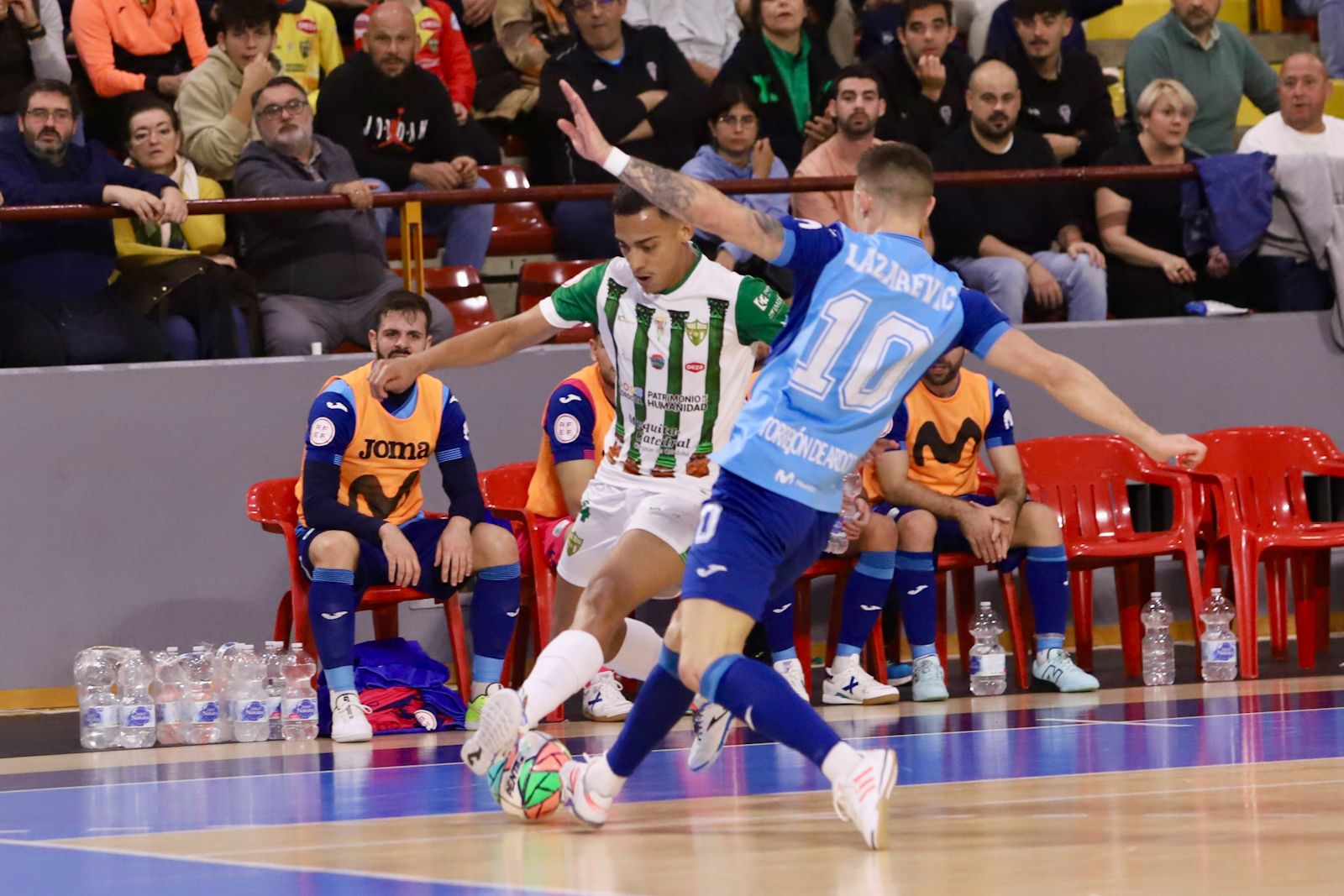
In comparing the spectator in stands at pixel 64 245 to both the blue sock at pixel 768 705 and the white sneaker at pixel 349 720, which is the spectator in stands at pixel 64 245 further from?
the blue sock at pixel 768 705

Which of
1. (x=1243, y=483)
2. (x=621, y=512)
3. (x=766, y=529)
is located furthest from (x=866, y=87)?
(x=766, y=529)

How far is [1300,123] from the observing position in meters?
11.1

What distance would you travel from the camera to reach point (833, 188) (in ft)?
32.7

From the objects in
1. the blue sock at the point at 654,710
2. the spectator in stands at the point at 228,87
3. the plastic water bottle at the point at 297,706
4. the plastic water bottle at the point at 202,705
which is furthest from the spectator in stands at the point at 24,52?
the blue sock at the point at 654,710

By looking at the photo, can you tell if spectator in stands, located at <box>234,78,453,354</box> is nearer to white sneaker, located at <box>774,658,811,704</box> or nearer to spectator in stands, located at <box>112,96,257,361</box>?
spectator in stands, located at <box>112,96,257,361</box>

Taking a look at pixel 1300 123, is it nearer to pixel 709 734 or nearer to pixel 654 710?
pixel 709 734

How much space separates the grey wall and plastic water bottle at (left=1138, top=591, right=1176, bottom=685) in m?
3.11

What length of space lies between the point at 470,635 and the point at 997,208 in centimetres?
354

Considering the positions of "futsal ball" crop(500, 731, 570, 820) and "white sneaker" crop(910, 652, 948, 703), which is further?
"white sneaker" crop(910, 652, 948, 703)

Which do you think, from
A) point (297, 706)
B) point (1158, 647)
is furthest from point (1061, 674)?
point (297, 706)

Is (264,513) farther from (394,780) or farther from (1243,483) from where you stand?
(1243,483)

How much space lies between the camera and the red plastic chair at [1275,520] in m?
9.21

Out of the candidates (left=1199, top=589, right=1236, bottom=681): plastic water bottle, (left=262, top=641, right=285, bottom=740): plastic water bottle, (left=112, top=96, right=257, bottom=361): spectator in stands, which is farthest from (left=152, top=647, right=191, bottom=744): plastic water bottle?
(left=1199, top=589, right=1236, bottom=681): plastic water bottle

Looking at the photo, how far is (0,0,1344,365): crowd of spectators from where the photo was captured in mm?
9289
